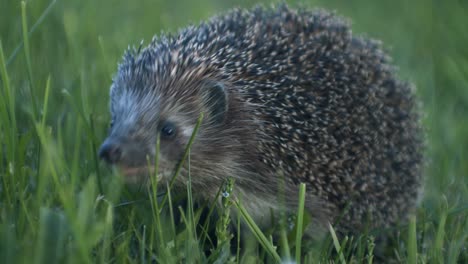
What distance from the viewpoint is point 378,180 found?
449 cm

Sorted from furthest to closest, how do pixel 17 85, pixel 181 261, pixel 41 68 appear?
pixel 41 68 → pixel 17 85 → pixel 181 261

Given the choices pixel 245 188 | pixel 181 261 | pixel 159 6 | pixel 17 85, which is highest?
pixel 159 6

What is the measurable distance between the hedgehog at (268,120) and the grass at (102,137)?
0.87ft

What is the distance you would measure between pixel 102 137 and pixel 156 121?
105 centimetres

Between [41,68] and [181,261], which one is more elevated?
[41,68]

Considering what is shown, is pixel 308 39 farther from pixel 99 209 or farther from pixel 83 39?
pixel 83 39

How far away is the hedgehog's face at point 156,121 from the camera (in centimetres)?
377

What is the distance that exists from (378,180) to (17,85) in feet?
9.73

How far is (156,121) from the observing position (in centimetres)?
409

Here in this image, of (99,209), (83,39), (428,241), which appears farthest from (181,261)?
(83,39)

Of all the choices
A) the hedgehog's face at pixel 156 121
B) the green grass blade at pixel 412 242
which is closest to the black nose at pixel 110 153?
the hedgehog's face at pixel 156 121

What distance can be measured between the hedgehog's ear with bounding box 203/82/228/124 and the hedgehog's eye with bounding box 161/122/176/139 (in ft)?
0.97

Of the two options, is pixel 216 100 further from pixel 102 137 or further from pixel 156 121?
pixel 102 137

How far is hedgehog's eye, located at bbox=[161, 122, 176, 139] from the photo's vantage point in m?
4.07
